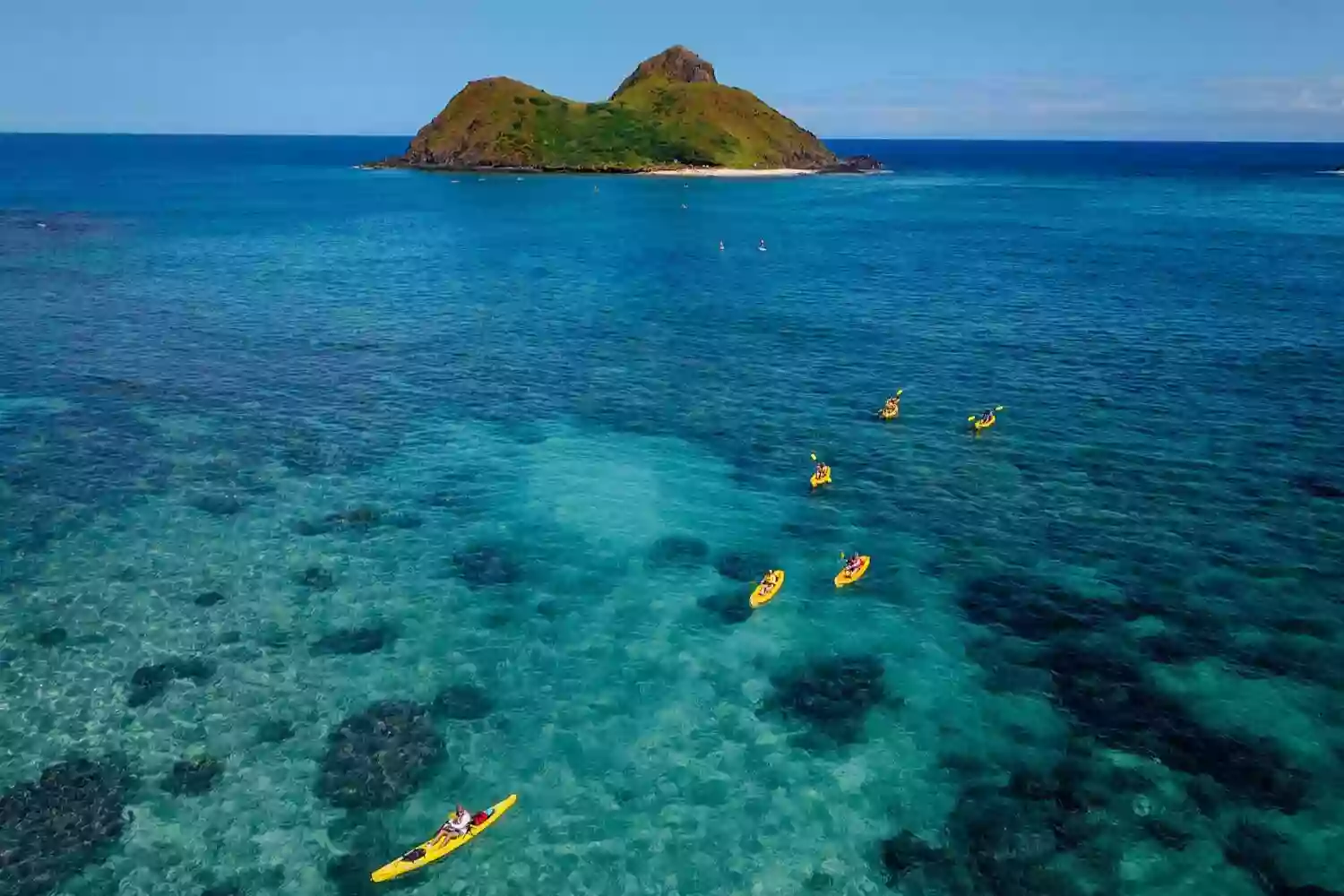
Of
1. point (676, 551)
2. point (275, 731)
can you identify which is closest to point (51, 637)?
point (275, 731)

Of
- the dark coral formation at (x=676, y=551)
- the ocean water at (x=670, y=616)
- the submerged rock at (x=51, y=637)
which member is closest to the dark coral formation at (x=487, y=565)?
the ocean water at (x=670, y=616)

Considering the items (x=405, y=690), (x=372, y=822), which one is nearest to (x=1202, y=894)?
(x=372, y=822)

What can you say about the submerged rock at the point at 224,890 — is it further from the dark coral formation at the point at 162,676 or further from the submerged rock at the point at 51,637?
the submerged rock at the point at 51,637

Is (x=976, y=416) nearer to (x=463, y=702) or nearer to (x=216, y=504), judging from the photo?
(x=463, y=702)

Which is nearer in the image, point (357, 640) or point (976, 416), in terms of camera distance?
point (357, 640)

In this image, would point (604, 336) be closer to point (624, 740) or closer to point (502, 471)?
point (502, 471)

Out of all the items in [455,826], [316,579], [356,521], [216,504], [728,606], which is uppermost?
[216,504]

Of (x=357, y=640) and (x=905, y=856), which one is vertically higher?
(x=357, y=640)
